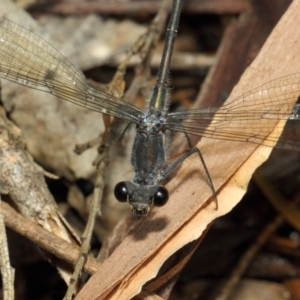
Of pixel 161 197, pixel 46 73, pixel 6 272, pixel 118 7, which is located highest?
pixel 118 7

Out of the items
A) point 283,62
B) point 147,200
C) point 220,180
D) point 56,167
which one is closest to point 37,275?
point 56,167

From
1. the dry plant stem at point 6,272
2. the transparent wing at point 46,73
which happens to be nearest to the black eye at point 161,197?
the transparent wing at point 46,73

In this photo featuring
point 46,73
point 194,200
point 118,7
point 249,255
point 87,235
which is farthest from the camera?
point 118,7

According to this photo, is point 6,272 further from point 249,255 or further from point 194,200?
point 249,255

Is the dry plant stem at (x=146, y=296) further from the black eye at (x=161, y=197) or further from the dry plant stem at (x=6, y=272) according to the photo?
the dry plant stem at (x=6, y=272)

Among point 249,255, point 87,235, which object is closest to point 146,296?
point 87,235

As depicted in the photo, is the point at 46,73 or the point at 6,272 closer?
the point at 6,272
